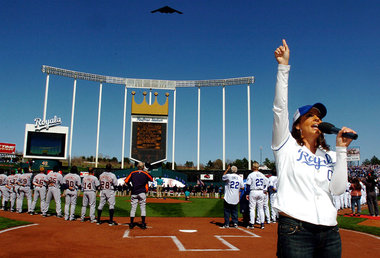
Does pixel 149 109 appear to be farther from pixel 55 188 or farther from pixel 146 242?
pixel 146 242

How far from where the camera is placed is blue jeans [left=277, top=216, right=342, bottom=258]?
2293 millimetres

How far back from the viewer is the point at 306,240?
2.30m

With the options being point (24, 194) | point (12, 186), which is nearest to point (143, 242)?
point (24, 194)

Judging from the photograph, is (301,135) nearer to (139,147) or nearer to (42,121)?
(139,147)

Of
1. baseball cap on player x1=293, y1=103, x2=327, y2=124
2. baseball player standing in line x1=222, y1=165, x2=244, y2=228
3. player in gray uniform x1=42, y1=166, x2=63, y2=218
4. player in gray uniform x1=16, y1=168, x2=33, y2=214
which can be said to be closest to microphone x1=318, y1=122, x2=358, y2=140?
baseball cap on player x1=293, y1=103, x2=327, y2=124

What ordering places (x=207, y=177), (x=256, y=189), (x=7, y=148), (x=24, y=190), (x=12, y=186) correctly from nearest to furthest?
1. (x=256, y=189)
2. (x=24, y=190)
3. (x=12, y=186)
4. (x=207, y=177)
5. (x=7, y=148)

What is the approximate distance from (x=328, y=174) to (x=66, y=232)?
8785mm

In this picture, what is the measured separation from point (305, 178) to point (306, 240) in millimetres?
480

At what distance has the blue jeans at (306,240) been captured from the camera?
2.29 m

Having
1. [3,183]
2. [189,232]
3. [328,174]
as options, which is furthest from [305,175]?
[3,183]

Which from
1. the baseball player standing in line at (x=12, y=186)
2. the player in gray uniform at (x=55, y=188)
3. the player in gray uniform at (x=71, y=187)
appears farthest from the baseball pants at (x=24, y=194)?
the player in gray uniform at (x=71, y=187)

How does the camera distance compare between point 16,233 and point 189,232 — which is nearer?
point 16,233

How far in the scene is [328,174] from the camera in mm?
2504

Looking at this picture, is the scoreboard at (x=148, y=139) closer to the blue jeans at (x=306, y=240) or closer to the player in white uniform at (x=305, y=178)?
the player in white uniform at (x=305, y=178)
